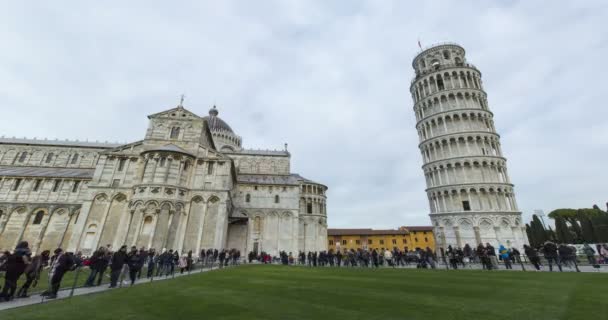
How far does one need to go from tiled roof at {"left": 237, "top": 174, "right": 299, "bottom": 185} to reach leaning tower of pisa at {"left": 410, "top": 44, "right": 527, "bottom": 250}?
2016 cm

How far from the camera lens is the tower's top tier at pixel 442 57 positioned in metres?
38.8

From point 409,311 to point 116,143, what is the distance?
55.9 meters

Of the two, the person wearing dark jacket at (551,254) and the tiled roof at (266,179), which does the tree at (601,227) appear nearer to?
the person wearing dark jacket at (551,254)

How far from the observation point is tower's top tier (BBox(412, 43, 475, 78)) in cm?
3881

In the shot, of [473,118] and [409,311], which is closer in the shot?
[409,311]

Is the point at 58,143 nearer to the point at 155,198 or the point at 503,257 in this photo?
the point at 155,198

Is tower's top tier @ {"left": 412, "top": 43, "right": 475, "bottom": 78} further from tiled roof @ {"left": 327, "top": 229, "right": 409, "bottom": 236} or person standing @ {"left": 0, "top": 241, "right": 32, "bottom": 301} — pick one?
person standing @ {"left": 0, "top": 241, "right": 32, "bottom": 301}

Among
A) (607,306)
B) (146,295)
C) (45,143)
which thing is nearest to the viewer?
(607,306)

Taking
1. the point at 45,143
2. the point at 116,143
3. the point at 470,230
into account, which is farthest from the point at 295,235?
the point at 45,143

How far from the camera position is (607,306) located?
5.20 meters

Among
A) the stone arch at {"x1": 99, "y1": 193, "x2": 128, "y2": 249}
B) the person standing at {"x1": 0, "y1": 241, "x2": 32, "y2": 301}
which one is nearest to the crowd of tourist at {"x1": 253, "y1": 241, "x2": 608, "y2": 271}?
the stone arch at {"x1": 99, "y1": 193, "x2": 128, "y2": 249}

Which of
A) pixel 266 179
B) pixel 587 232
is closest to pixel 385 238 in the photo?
A: pixel 587 232

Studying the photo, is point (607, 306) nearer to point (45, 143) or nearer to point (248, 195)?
point (248, 195)

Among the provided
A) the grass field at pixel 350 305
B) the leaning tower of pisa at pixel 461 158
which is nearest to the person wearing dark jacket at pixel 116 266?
the grass field at pixel 350 305
